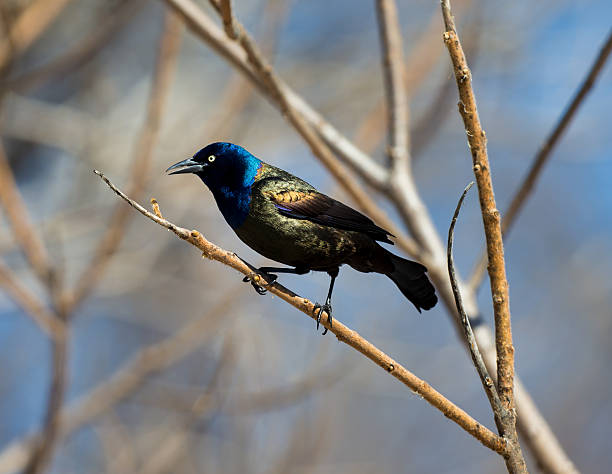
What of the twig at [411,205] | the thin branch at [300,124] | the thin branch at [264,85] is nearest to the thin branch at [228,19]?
the thin branch at [300,124]

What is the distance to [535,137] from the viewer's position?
6922mm

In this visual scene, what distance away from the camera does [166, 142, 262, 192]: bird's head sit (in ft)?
9.86

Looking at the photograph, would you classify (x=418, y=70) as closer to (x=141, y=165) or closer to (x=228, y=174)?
(x=141, y=165)

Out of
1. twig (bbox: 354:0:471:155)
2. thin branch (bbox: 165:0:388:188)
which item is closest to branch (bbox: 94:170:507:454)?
thin branch (bbox: 165:0:388:188)

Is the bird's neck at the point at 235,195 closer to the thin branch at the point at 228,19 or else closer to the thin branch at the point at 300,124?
the thin branch at the point at 300,124

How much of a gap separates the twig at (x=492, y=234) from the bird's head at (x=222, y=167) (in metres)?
1.30

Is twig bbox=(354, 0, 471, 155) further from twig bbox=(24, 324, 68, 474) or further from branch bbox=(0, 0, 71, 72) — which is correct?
twig bbox=(24, 324, 68, 474)

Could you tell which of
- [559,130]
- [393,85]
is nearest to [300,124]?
[393,85]

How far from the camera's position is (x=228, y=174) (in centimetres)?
303

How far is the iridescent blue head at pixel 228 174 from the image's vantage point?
294 cm

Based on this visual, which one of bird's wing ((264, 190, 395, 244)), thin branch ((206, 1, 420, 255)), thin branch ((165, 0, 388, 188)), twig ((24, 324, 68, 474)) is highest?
thin branch ((165, 0, 388, 188))

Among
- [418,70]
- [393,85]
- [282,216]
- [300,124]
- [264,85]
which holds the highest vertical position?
[418,70]

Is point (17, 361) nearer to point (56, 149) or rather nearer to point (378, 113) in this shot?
point (56, 149)

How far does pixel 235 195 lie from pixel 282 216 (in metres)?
0.21
